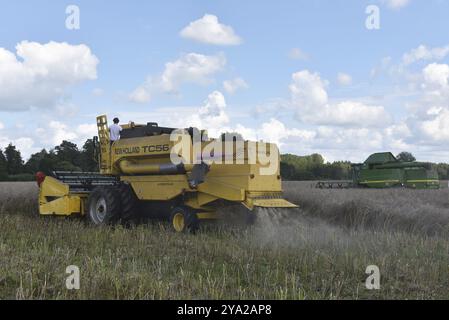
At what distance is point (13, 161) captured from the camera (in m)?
41.6

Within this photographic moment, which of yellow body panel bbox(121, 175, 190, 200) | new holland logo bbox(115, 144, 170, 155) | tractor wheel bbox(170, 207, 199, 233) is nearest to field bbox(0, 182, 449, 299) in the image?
tractor wheel bbox(170, 207, 199, 233)

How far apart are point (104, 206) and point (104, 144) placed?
4.84 ft

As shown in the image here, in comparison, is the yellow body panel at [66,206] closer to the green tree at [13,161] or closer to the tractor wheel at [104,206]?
the tractor wheel at [104,206]

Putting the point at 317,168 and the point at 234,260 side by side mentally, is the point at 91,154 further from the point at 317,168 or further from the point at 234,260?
the point at 317,168

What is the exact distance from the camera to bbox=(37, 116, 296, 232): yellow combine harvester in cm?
880

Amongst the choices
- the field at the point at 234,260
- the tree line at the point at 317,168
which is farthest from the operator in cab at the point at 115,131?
the tree line at the point at 317,168

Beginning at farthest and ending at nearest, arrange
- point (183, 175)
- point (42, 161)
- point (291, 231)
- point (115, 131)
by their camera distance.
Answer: point (42, 161) → point (115, 131) → point (183, 175) → point (291, 231)

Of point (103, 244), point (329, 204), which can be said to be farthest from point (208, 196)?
point (329, 204)

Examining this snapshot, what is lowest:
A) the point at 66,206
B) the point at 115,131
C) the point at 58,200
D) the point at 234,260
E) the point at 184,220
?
the point at 234,260

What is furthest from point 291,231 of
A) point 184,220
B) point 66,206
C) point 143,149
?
point 66,206

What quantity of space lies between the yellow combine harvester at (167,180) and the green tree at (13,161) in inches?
1199

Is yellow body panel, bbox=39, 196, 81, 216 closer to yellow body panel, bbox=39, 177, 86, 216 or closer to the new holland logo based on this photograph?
yellow body panel, bbox=39, 177, 86, 216

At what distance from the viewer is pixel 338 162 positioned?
42656 millimetres
